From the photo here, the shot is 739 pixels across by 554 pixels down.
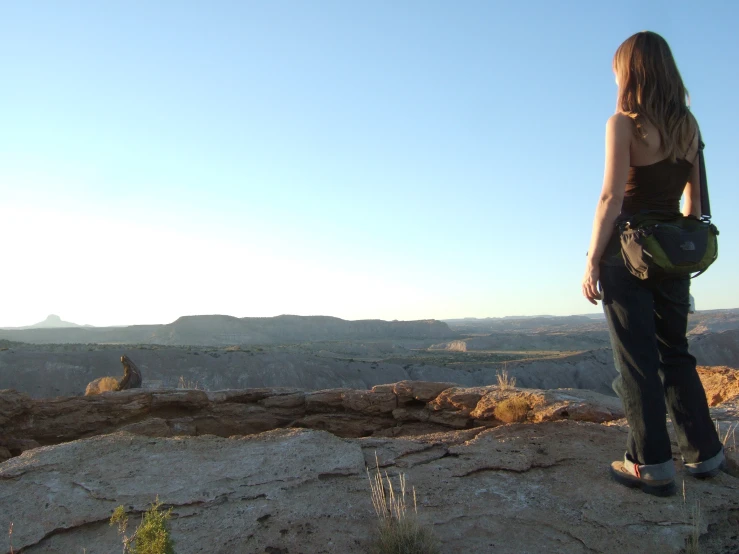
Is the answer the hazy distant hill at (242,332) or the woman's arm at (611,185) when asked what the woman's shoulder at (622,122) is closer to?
the woman's arm at (611,185)

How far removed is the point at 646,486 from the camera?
2988mm

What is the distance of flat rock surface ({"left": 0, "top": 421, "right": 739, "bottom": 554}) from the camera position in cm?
270

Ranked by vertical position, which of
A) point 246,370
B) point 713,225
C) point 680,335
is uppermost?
point 713,225

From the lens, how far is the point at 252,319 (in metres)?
85.6

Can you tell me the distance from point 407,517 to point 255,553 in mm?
744

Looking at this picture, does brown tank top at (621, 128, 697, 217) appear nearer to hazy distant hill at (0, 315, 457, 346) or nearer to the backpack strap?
the backpack strap

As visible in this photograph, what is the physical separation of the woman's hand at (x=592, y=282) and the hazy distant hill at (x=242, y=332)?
7094 cm

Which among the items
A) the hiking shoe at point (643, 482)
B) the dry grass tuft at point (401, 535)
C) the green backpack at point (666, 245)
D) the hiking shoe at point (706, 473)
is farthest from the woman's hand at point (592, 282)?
the dry grass tuft at point (401, 535)

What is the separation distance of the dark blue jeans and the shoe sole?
0.11 m

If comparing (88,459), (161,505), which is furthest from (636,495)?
(88,459)

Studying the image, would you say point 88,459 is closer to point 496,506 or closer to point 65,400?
point 496,506

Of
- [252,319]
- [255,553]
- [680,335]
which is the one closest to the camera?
[255,553]

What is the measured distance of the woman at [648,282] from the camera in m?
2.92

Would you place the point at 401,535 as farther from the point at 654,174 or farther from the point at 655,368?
the point at 654,174
